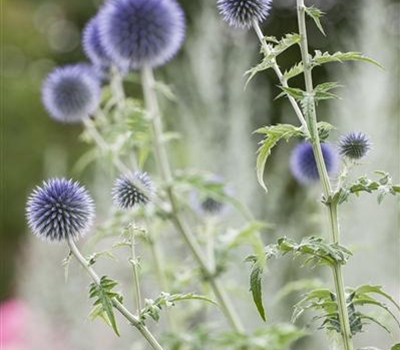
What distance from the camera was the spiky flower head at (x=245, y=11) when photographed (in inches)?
59.7

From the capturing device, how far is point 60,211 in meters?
1.55

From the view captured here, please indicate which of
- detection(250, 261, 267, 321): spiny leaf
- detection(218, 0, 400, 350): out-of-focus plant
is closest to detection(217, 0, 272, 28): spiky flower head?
detection(218, 0, 400, 350): out-of-focus plant

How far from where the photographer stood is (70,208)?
157 cm

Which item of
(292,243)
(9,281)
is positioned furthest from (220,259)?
(9,281)

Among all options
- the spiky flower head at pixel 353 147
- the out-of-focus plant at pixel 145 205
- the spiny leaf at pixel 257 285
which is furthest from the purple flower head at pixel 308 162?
the spiny leaf at pixel 257 285

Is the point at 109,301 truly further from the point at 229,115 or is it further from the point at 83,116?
the point at 229,115

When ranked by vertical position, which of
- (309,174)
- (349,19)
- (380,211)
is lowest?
(309,174)

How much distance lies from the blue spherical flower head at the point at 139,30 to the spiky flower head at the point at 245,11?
269 millimetres

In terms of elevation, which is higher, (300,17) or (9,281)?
(9,281)

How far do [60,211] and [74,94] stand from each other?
96 centimetres

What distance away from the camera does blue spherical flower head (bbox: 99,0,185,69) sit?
1.78 metres

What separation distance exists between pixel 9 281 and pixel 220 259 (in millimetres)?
7283

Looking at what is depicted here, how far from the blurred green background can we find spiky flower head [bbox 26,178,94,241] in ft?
3.66

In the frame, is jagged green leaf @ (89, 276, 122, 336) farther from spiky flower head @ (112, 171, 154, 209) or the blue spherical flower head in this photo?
the blue spherical flower head
